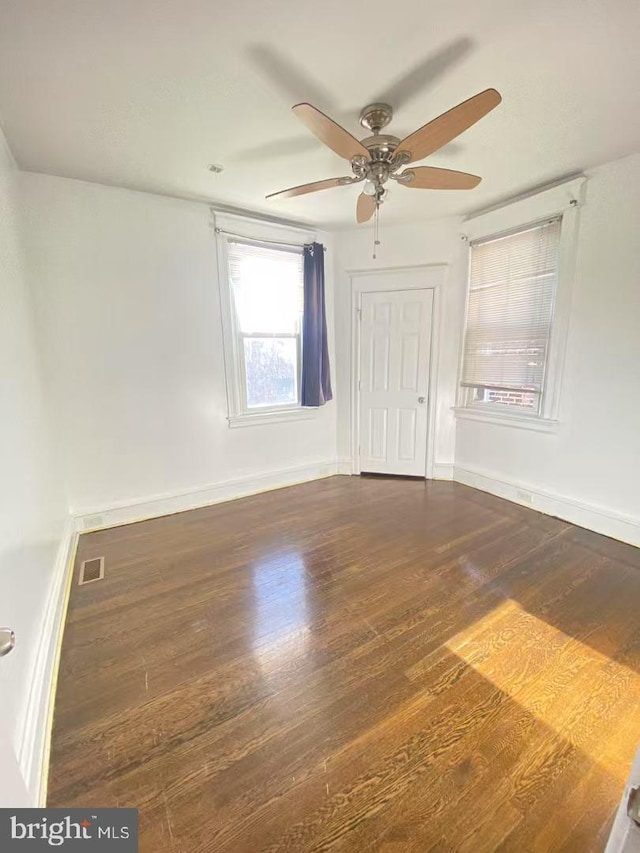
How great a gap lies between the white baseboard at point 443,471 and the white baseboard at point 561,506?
11 centimetres

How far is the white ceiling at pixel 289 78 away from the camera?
1.37m

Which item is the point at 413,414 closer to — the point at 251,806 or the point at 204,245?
the point at 204,245

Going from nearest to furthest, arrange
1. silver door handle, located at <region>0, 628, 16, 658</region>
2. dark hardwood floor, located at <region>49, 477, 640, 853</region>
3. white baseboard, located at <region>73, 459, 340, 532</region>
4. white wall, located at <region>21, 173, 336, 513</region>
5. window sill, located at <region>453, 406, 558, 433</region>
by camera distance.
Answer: silver door handle, located at <region>0, 628, 16, 658</region> < dark hardwood floor, located at <region>49, 477, 640, 853</region> < white wall, located at <region>21, 173, 336, 513</region> < white baseboard, located at <region>73, 459, 340, 532</region> < window sill, located at <region>453, 406, 558, 433</region>

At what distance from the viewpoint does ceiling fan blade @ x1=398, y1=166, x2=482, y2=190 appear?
6.47 ft

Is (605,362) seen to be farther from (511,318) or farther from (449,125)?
(449,125)

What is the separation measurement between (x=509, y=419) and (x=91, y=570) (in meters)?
3.52

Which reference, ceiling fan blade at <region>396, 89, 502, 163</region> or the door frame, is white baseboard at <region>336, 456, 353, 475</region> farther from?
ceiling fan blade at <region>396, 89, 502, 163</region>

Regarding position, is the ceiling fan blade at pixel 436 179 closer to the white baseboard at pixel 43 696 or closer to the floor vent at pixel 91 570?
the white baseboard at pixel 43 696

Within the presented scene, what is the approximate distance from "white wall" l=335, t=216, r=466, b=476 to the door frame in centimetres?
4

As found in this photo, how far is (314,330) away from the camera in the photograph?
11.9ft

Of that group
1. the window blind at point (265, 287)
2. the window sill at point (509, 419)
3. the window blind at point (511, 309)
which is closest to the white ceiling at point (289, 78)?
the window blind at point (511, 309)

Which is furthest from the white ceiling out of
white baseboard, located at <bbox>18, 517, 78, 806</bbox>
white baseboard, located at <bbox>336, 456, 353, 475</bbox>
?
white baseboard, located at <bbox>336, 456, 353, 475</bbox>

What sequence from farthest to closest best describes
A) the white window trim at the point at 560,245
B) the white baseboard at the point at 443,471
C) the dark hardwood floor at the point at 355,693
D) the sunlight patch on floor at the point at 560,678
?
the white baseboard at the point at 443,471 → the white window trim at the point at 560,245 → the sunlight patch on floor at the point at 560,678 → the dark hardwood floor at the point at 355,693

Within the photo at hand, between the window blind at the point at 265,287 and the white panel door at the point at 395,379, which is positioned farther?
the white panel door at the point at 395,379
